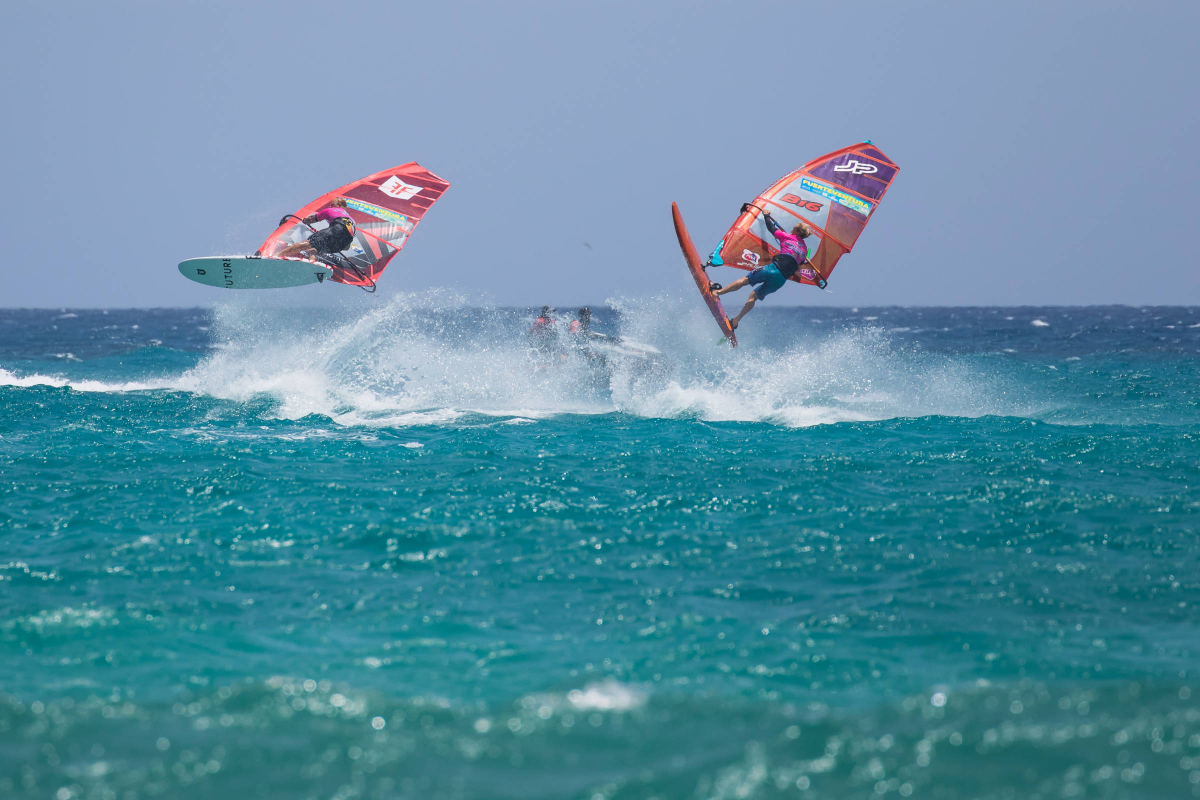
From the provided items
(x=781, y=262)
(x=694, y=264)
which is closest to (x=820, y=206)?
(x=781, y=262)

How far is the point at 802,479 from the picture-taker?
1198 cm

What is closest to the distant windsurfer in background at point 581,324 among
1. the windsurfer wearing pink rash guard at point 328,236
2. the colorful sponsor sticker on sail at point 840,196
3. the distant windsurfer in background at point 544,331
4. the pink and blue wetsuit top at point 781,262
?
the distant windsurfer in background at point 544,331

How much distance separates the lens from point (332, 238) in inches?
691

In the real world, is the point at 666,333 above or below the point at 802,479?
above

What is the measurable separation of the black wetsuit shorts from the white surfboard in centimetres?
44

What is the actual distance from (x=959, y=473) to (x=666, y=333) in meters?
9.46

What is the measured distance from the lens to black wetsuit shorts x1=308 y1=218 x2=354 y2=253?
57.5ft

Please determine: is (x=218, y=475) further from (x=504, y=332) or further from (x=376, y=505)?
(x=504, y=332)

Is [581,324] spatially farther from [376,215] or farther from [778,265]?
[778,265]

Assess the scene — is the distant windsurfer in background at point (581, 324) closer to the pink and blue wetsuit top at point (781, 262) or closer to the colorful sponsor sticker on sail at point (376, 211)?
the colorful sponsor sticker on sail at point (376, 211)

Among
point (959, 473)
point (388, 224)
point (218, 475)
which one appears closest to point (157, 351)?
point (388, 224)

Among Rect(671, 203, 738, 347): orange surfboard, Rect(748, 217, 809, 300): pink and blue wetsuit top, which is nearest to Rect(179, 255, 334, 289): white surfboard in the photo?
Rect(671, 203, 738, 347): orange surfboard

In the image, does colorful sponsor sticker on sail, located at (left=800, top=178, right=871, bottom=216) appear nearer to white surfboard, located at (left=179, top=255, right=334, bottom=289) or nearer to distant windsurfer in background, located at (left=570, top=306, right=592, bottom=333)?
distant windsurfer in background, located at (left=570, top=306, right=592, bottom=333)

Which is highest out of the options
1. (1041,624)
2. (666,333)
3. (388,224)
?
(388,224)
